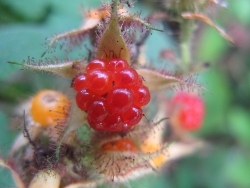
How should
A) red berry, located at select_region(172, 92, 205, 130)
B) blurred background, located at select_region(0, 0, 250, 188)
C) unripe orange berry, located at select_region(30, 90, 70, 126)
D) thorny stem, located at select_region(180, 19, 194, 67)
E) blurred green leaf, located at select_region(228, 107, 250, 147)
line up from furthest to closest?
blurred green leaf, located at select_region(228, 107, 250, 147) < red berry, located at select_region(172, 92, 205, 130) < blurred background, located at select_region(0, 0, 250, 188) < thorny stem, located at select_region(180, 19, 194, 67) < unripe orange berry, located at select_region(30, 90, 70, 126)

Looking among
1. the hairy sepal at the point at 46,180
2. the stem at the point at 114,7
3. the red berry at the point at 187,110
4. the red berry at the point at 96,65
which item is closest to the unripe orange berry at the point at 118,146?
the hairy sepal at the point at 46,180

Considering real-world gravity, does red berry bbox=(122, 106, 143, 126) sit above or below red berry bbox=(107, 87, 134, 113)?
below

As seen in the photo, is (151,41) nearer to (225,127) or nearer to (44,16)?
(44,16)

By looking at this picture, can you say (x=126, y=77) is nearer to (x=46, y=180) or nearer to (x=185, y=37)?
(x=46, y=180)

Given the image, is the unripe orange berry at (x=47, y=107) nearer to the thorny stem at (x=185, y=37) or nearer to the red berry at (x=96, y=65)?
the red berry at (x=96, y=65)

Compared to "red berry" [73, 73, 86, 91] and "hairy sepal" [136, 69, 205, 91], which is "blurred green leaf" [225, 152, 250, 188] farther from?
"red berry" [73, 73, 86, 91]

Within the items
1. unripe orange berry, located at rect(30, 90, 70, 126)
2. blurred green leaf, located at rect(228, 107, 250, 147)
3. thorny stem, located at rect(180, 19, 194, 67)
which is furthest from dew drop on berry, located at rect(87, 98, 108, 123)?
blurred green leaf, located at rect(228, 107, 250, 147)

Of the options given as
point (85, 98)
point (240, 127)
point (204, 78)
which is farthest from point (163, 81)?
point (240, 127)

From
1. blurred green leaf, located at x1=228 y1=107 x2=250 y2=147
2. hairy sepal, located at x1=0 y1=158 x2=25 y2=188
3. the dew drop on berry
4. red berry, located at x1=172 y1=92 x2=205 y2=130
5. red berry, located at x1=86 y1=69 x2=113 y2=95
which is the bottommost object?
blurred green leaf, located at x1=228 y1=107 x2=250 y2=147
